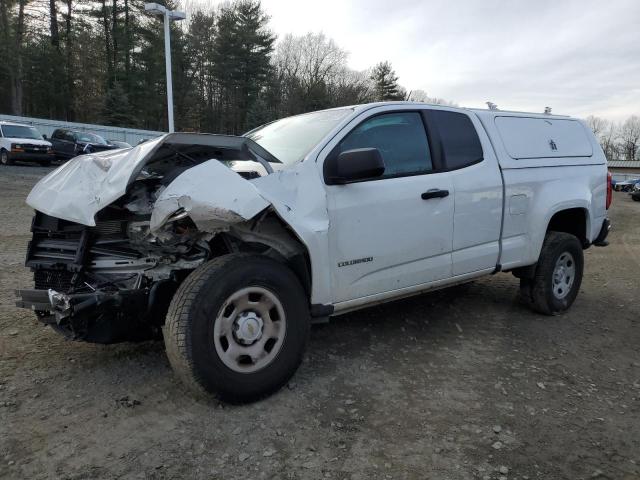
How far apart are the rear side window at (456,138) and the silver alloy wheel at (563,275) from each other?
1.60 meters

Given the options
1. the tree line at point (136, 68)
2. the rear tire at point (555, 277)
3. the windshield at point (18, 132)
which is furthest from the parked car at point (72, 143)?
the rear tire at point (555, 277)

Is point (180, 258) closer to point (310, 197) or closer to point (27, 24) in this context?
point (310, 197)

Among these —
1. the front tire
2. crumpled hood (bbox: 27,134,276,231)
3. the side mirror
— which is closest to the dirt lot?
the front tire

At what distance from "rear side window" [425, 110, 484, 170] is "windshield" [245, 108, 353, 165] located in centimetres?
82

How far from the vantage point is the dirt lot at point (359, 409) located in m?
2.54

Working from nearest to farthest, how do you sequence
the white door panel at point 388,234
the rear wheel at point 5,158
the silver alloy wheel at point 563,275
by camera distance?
the white door panel at point 388,234 < the silver alloy wheel at point 563,275 < the rear wheel at point 5,158

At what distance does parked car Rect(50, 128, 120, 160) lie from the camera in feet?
74.5

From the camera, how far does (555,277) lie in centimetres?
513

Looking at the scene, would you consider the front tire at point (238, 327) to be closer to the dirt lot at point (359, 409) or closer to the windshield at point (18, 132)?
the dirt lot at point (359, 409)

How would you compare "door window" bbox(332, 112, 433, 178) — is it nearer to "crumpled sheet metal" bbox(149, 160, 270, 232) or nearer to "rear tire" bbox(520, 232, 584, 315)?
"crumpled sheet metal" bbox(149, 160, 270, 232)

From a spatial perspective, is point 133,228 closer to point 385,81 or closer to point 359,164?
point 359,164

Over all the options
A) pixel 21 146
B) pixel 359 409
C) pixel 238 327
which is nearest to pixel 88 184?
pixel 238 327

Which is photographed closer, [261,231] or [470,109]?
[261,231]

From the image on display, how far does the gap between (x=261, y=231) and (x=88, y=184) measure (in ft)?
3.63
